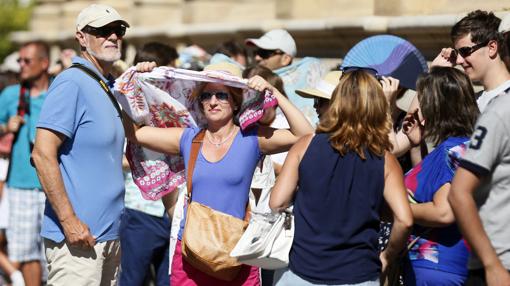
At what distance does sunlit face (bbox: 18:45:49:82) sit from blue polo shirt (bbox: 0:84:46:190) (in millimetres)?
138

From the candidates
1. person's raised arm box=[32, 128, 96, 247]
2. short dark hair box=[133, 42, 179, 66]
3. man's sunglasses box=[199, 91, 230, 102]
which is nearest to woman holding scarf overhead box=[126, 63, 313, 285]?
man's sunglasses box=[199, 91, 230, 102]

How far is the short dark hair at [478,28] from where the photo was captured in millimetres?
6072

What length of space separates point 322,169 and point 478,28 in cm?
159

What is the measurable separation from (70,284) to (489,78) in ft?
8.36

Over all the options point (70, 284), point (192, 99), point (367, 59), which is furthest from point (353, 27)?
point (70, 284)

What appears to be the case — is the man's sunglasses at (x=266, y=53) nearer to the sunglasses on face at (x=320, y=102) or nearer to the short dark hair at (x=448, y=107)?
the sunglasses on face at (x=320, y=102)

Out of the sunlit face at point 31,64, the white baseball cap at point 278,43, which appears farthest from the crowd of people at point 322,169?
the sunlit face at point 31,64

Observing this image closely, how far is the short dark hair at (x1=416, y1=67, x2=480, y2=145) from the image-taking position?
5.72m

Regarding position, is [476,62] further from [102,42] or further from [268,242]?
[102,42]

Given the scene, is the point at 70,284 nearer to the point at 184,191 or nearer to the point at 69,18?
the point at 184,191

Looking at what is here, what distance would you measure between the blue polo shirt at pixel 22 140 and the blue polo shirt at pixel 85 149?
334 centimetres

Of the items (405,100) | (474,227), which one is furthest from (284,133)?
(474,227)

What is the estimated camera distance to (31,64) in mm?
9766

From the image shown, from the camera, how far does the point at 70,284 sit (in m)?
5.98
